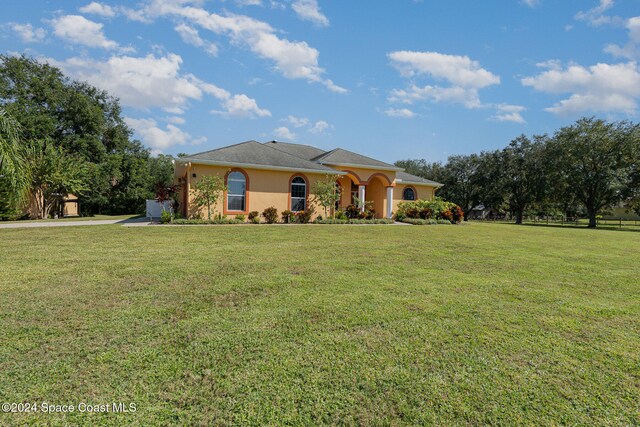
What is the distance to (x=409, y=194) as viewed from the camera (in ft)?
86.9

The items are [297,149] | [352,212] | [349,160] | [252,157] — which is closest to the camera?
[252,157]

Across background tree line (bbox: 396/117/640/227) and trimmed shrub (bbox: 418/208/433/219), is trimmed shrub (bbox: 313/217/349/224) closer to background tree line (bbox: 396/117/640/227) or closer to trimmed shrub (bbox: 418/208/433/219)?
trimmed shrub (bbox: 418/208/433/219)

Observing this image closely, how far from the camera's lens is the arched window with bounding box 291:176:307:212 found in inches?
755

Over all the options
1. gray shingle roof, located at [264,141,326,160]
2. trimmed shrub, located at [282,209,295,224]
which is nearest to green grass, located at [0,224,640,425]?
trimmed shrub, located at [282,209,295,224]

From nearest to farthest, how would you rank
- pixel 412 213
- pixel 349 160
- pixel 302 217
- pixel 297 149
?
1. pixel 302 217
2. pixel 349 160
3. pixel 412 213
4. pixel 297 149

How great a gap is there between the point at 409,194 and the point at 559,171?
1966 cm

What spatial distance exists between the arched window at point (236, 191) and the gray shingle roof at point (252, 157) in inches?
36.8

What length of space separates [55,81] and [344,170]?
28979 mm

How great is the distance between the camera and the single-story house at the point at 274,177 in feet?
55.7

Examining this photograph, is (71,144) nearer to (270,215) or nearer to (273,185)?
(273,185)

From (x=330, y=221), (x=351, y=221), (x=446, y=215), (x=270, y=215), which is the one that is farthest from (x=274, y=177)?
(x=446, y=215)

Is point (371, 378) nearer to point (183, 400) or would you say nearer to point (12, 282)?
point (183, 400)

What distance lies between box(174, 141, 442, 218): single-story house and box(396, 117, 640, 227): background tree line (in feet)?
74.9

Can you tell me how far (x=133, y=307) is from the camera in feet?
13.5
